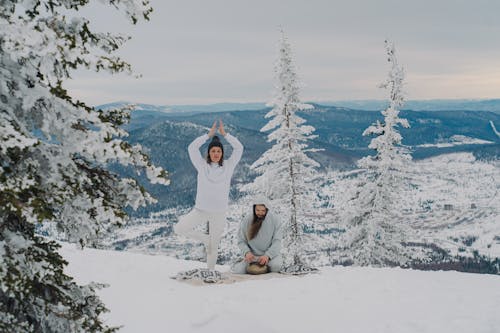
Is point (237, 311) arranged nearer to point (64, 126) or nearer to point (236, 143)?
point (236, 143)

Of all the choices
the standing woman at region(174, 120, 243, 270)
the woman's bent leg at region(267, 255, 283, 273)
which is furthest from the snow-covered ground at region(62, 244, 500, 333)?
the standing woman at region(174, 120, 243, 270)

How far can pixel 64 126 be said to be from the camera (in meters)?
3.65

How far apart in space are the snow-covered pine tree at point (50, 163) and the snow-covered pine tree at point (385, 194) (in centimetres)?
2035

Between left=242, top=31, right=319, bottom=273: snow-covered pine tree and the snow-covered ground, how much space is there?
11376 millimetres

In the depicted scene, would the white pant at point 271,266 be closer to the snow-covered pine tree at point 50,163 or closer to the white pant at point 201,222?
the white pant at point 201,222

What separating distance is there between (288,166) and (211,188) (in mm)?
13183

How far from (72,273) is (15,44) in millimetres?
7950

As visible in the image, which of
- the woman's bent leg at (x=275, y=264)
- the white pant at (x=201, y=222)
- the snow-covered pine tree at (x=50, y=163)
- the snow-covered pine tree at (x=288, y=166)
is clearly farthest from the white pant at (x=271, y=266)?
the snow-covered pine tree at (x=288, y=166)

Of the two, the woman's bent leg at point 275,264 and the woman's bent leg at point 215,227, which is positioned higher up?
the woman's bent leg at point 215,227

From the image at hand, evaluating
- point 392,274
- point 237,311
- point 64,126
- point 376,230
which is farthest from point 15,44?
point 376,230

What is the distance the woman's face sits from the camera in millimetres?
8773

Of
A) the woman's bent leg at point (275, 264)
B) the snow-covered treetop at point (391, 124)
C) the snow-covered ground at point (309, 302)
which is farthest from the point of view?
the snow-covered treetop at point (391, 124)

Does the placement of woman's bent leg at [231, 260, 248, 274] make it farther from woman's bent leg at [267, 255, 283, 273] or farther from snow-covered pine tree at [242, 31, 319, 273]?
snow-covered pine tree at [242, 31, 319, 273]

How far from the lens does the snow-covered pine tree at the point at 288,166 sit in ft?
71.3
